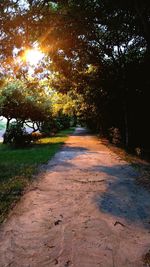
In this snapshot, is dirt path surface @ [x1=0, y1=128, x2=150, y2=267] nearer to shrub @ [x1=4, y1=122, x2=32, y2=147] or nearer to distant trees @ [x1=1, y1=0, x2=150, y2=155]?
distant trees @ [x1=1, y1=0, x2=150, y2=155]

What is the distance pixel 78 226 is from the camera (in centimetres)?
421

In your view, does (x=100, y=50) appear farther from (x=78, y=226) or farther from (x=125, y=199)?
(x=78, y=226)

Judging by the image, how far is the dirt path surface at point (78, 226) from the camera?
3.30m

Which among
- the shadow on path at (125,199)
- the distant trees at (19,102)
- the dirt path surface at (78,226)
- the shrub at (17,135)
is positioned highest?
the distant trees at (19,102)

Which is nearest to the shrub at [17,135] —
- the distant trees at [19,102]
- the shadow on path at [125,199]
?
the distant trees at [19,102]

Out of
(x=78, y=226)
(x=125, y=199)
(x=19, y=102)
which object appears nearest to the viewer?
(x=78, y=226)

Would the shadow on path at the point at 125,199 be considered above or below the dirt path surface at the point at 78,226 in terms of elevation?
below

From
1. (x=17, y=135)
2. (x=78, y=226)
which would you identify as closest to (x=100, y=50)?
(x=17, y=135)

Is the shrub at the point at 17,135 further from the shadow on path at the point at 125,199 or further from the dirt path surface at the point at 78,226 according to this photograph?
the dirt path surface at the point at 78,226

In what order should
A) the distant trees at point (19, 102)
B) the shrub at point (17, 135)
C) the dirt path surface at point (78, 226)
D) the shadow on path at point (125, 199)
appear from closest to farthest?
the dirt path surface at point (78, 226), the shadow on path at point (125, 199), the shrub at point (17, 135), the distant trees at point (19, 102)

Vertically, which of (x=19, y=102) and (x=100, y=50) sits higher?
(x=100, y=50)

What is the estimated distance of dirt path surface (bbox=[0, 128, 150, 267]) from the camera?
10.8 ft

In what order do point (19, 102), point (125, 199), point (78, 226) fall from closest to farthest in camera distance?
point (78, 226) → point (125, 199) → point (19, 102)

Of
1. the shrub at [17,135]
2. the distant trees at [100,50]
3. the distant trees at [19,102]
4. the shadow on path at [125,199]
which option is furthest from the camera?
the distant trees at [19,102]
